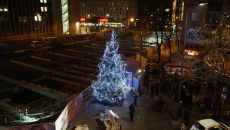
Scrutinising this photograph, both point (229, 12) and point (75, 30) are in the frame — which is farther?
point (75, 30)

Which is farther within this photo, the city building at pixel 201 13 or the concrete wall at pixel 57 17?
the concrete wall at pixel 57 17

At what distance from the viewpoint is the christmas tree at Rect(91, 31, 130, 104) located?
69.8 feet

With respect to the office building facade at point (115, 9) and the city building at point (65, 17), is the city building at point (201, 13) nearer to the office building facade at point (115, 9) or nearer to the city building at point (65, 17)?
the city building at point (65, 17)

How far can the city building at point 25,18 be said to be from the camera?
174ft

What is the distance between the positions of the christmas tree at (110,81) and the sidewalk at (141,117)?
776mm

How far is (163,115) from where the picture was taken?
19578mm

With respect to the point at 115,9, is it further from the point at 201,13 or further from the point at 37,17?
the point at 201,13

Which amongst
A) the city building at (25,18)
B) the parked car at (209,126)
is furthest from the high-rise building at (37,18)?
the parked car at (209,126)

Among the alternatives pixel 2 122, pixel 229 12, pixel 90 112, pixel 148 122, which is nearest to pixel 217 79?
pixel 148 122

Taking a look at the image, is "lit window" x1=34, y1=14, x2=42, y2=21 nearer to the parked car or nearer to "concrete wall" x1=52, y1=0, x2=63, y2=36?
"concrete wall" x1=52, y1=0, x2=63, y2=36

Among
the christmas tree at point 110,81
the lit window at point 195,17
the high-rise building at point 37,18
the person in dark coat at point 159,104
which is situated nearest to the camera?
the person in dark coat at point 159,104

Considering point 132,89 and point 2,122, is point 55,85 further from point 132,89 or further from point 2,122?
point 2,122

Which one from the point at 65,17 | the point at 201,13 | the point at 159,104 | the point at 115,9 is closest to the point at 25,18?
the point at 65,17

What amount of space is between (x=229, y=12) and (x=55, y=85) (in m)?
23.6
